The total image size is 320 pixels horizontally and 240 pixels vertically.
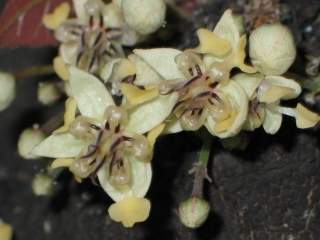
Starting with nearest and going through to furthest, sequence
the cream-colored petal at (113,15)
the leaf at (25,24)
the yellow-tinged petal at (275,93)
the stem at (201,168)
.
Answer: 1. the yellow-tinged petal at (275,93)
2. the stem at (201,168)
3. the cream-colored petal at (113,15)
4. the leaf at (25,24)

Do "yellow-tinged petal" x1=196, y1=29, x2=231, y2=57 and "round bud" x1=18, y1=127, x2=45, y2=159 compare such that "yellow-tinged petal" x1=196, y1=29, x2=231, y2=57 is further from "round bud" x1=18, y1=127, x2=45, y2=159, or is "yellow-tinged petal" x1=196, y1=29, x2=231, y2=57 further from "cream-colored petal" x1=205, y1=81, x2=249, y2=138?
"round bud" x1=18, y1=127, x2=45, y2=159

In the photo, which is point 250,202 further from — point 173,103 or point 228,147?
point 173,103

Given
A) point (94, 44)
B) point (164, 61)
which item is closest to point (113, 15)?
point (94, 44)

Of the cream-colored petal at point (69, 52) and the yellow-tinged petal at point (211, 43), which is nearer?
the yellow-tinged petal at point (211, 43)

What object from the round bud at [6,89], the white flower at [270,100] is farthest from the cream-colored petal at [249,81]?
the round bud at [6,89]

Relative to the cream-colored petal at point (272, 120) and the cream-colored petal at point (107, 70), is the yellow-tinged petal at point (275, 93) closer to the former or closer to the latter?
the cream-colored petal at point (272, 120)

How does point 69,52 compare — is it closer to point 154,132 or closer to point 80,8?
point 80,8
